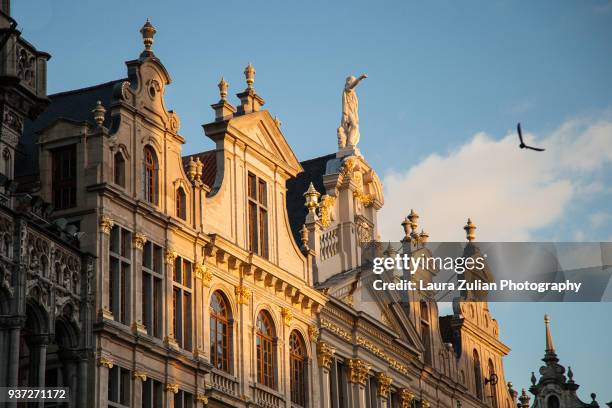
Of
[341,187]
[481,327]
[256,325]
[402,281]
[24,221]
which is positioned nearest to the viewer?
[24,221]

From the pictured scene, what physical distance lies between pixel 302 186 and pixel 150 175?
15568mm

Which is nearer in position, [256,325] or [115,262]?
[115,262]

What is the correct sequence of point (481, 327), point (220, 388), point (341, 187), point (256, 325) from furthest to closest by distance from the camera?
point (481, 327) → point (341, 187) → point (256, 325) → point (220, 388)

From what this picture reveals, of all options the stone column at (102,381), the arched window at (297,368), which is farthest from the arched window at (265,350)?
the stone column at (102,381)

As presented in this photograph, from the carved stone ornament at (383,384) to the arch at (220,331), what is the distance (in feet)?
33.8

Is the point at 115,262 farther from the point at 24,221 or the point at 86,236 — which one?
the point at 24,221

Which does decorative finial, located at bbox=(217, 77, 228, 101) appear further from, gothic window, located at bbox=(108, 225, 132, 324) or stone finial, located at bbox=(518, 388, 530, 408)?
stone finial, located at bbox=(518, 388, 530, 408)

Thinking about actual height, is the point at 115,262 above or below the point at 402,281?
below

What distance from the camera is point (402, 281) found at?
204ft

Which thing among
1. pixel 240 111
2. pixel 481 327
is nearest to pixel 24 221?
pixel 240 111

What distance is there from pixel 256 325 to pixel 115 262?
793 cm

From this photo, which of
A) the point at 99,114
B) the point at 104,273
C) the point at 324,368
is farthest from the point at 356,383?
the point at 99,114

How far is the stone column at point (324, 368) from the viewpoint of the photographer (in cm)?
5312

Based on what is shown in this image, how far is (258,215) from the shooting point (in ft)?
169
